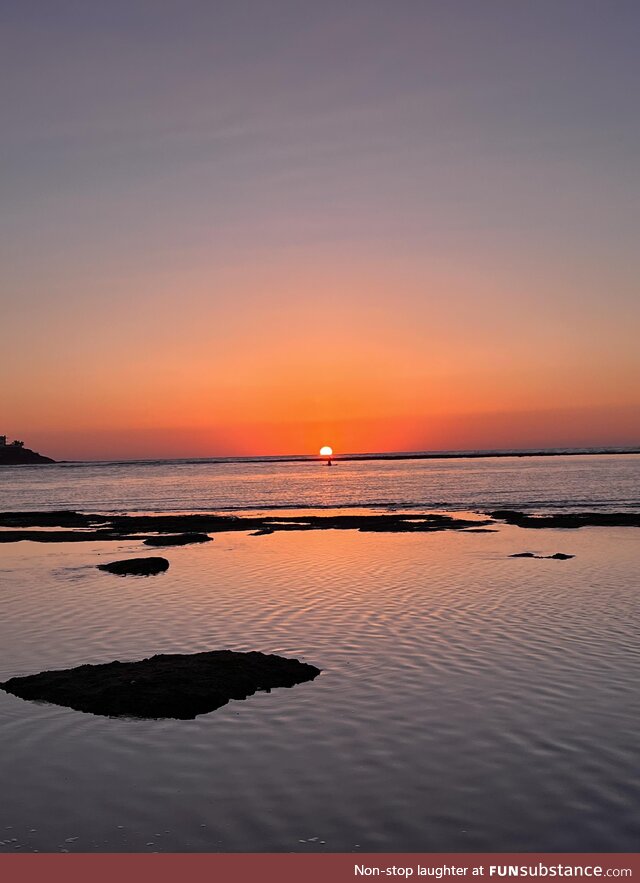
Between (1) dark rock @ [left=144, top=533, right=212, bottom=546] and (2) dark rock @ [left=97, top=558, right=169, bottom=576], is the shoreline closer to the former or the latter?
(1) dark rock @ [left=144, top=533, right=212, bottom=546]

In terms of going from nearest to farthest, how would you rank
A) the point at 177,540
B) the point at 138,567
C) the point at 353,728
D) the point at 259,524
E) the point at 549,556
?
the point at 353,728 → the point at 138,567 → the point at 549,556 → the point at 177,540 → the point at 259,524

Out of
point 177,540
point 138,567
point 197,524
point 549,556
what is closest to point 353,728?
point 138,567

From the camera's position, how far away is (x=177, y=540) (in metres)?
43.1

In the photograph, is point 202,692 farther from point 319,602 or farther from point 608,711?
point 319,602

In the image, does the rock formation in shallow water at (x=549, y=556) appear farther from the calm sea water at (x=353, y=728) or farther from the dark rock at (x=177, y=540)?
the dark rock at (x=177, y=540)

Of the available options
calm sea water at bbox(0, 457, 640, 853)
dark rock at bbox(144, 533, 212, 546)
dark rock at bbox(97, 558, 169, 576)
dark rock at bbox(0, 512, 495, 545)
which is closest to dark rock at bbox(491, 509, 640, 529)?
dark rock at bbox(0, 512, 495, 545)

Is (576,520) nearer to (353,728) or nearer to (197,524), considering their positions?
(197,524)

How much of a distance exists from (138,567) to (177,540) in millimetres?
12043

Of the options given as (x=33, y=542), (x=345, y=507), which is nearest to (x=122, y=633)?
(x=33, y=542)

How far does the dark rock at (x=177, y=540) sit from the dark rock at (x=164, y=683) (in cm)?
2658

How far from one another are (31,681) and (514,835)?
9.75 meters

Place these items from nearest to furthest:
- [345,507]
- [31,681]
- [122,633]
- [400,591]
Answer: [31,681] → [122,633] → [400,591] → [345,507]
